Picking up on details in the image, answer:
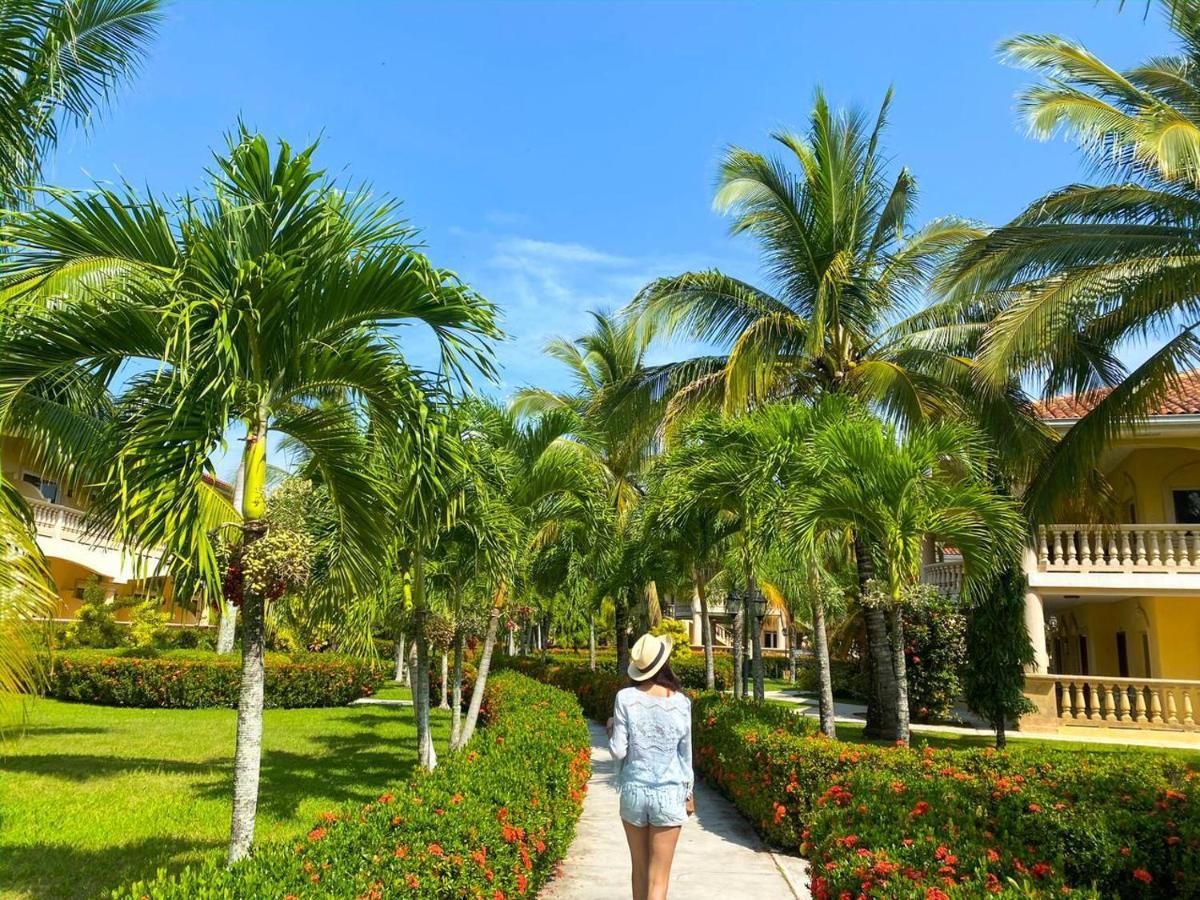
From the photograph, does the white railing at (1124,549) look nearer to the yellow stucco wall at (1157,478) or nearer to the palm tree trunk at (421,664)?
the yellow stucco wall at (1157,478)

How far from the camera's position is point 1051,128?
10.0 meters

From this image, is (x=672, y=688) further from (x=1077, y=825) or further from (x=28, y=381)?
(x=28, y=381)

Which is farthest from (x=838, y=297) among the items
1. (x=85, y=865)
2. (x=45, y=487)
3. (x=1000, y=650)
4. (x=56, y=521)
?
(x=45, y=487)

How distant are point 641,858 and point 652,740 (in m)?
0.72

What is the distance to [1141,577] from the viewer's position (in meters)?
17.5

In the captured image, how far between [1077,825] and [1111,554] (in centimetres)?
1506

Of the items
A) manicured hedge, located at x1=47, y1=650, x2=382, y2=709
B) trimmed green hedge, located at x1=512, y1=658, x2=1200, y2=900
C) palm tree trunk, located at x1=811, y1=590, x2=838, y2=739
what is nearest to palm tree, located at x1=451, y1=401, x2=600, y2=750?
palm tree trunk, located at x1=811, y1=590, x2=838, y2=739

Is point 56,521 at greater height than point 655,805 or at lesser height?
greater

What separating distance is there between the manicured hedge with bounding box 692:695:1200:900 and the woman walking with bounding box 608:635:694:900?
2.96 feet

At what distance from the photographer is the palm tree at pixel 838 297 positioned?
12.5 metres

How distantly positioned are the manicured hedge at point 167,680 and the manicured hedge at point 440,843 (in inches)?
621

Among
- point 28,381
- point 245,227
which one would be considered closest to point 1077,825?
point 245,227

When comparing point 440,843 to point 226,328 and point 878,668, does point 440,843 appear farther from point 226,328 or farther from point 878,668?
point 878,668

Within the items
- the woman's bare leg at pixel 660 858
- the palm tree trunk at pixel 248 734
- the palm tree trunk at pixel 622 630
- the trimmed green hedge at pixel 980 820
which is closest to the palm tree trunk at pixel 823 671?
the trimmed green hedge at pixel 980 820
